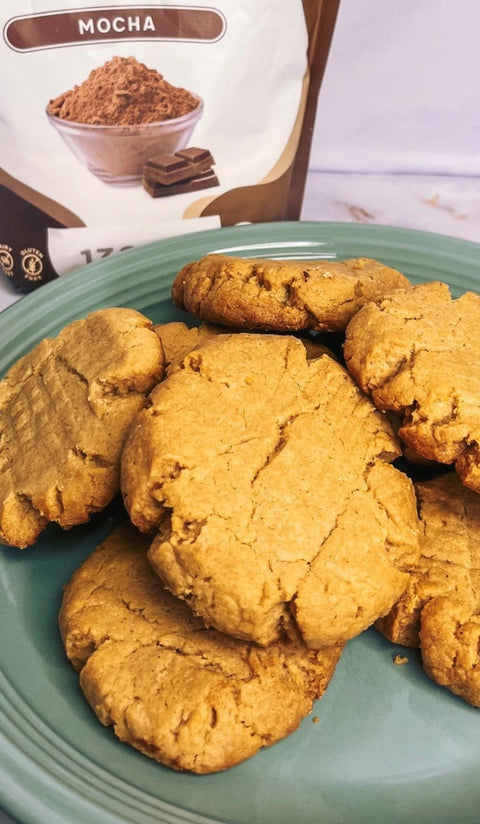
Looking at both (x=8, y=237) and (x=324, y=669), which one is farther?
(x=8, y=237)

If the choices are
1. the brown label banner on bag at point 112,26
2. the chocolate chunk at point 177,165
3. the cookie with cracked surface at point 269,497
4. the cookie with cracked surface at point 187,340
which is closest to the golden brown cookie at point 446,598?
the cookie with cracked surface at point 269,497

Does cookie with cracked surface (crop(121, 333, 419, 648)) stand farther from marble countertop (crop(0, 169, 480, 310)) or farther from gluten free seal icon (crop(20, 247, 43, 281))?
marble countertop (crop(0, 169, 480, 310))

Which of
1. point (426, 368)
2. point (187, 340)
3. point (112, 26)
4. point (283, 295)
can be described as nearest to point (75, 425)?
point (187, 340)

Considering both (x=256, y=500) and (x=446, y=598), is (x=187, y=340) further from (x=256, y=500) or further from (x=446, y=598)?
(x=446, y=598)

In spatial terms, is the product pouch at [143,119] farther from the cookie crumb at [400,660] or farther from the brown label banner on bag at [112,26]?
the cookie crumb at [400,660]

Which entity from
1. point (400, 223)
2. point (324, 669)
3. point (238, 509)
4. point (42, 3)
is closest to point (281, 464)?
point (238, 509)

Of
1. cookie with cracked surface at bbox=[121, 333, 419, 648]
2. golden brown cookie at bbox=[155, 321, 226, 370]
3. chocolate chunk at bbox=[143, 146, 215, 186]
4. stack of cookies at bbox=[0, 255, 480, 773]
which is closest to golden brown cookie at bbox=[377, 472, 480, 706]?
stack of cookies at bbox=[0, 255, 480, 773]

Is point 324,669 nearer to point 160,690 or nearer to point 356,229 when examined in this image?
point 160,690
